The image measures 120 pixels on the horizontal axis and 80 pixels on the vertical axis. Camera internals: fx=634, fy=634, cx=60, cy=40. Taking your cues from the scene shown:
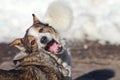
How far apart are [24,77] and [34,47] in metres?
0.80

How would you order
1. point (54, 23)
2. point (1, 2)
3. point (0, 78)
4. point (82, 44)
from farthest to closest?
point (1, 2) → point (82, 44) → point (54, 23) → point (0, 78)

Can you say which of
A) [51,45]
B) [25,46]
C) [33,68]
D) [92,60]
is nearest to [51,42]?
[51,45]

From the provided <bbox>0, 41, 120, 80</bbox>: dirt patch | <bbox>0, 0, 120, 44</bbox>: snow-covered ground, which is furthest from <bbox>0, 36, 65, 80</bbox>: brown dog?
<bbox>0, 0, 120, 44</bbox>: snow-covered ground

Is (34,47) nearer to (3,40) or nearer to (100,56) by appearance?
(100,56)

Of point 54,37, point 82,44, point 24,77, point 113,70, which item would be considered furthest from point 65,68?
point 82,44

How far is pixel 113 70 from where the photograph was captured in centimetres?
880

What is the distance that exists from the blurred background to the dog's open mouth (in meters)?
1.46

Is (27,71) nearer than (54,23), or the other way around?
(27,71)

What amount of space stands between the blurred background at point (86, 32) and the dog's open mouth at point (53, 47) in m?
1.46

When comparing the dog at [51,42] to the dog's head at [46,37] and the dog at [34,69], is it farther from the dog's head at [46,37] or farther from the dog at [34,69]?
the dog at [34,69]

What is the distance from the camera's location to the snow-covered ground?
9.94 metres

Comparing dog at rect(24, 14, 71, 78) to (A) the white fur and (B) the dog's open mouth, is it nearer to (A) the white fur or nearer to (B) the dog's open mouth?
(B) the dog's open mouth

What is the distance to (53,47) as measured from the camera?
7285 mm

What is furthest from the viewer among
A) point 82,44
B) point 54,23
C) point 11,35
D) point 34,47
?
point 11,35
